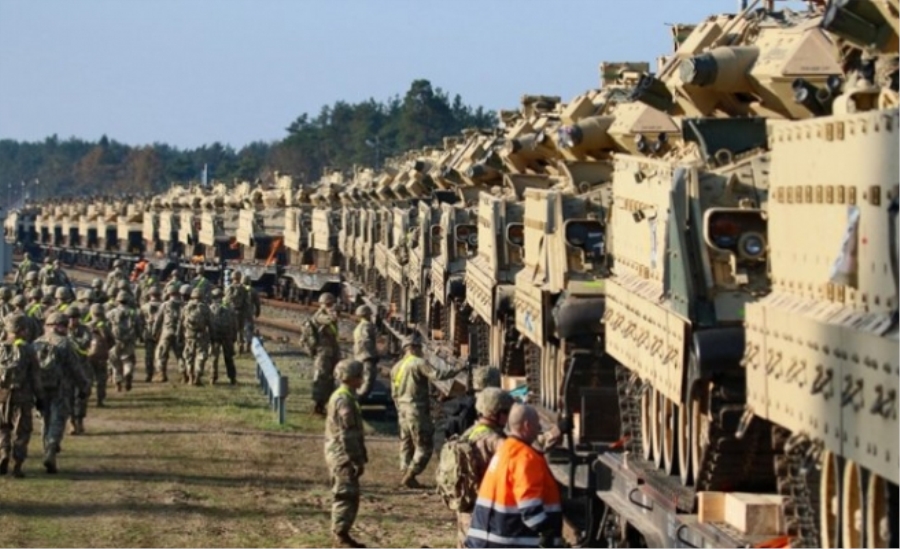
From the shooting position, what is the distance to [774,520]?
13859 mm

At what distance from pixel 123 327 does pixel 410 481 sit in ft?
39.1

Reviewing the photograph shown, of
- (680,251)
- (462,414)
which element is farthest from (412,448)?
(680,251)

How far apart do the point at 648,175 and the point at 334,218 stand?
45.8m

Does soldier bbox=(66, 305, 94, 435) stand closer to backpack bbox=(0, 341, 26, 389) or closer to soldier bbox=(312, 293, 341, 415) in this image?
soldier bbox=(312, 293, 341, 415)

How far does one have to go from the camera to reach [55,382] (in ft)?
76.5

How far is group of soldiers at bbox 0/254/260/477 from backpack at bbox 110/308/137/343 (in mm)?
14

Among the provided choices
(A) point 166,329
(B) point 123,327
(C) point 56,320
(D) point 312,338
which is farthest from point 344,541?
(A) point 166,329

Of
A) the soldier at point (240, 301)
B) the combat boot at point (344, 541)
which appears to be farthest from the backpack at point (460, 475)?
the soldier at point (240, 301)

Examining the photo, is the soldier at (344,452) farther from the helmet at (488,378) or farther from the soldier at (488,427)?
the soldier at (488,427)

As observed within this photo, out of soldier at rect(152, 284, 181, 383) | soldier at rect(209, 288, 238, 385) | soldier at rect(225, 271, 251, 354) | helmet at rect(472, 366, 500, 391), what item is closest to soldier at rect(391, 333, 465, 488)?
helmet at rect(472, 366, 500, 391)

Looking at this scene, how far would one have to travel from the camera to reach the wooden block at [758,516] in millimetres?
13867

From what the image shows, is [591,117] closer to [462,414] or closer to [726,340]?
[462,414]

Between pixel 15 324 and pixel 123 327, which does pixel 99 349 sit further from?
pixel 15 324

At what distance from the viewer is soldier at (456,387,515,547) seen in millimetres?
14195
